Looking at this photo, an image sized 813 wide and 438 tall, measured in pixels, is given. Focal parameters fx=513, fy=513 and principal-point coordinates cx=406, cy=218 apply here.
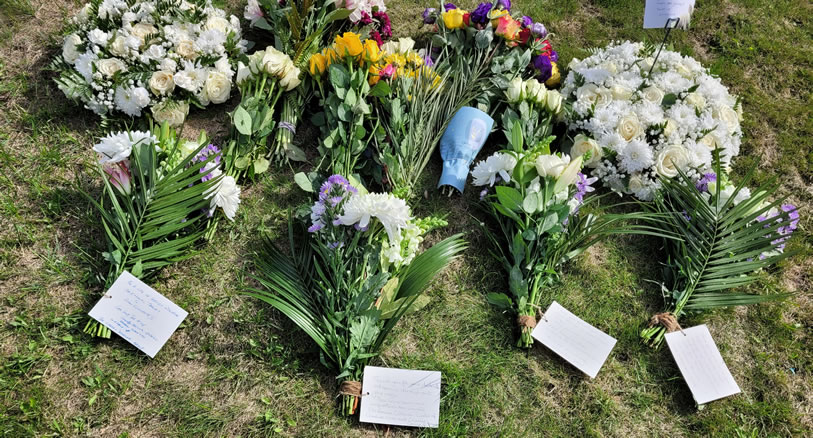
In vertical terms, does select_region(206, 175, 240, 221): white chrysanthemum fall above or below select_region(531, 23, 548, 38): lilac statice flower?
below

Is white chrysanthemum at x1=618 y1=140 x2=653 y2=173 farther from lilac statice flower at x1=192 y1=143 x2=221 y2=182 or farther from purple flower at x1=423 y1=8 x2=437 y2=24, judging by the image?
lilac statice flower at x1=192 y1=143 x2=221 y2=182

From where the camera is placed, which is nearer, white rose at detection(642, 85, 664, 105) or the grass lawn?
the grass lawn

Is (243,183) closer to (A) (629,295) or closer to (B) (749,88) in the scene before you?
(A) (629,295)

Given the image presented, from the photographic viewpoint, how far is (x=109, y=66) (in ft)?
7.95

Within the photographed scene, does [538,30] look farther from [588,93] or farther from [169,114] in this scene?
[169,114]

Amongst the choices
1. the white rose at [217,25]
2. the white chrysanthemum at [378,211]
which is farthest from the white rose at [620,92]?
the white rose at [217,25]

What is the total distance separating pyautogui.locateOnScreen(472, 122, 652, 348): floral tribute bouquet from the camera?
2156 mm

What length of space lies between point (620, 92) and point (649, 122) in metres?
0.21

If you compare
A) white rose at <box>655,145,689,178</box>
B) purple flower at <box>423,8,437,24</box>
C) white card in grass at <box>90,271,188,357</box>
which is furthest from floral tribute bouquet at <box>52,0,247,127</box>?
white rose at <box>655,145,689,178</box>

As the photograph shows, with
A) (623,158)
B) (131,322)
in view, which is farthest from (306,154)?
(623,158)

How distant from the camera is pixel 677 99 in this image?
2.53 meters

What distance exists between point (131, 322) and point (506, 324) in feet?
4.95

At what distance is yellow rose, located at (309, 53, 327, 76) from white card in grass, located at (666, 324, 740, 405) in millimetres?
1963

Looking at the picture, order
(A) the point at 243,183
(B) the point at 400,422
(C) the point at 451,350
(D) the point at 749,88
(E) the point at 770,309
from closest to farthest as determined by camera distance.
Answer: (B) the point at 400,422, (C) the point at 451,350, (E) the point at 770,309, (A) the point at 243,183, (D) the point at 749,88
